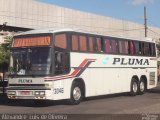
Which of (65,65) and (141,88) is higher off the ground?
(65,65)

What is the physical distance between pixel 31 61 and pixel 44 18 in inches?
1510

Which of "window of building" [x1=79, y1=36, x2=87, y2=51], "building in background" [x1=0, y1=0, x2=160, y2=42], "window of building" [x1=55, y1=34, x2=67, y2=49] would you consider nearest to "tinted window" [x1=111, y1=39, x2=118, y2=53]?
"window of building" [x1=79, y1=36, x2=87, y2=51]

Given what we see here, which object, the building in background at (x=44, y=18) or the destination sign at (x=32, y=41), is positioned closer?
the destination sign at (x=32, y=41)

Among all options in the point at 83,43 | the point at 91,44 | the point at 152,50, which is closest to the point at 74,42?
the point at 83,43

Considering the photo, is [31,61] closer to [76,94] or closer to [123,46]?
[76,94]

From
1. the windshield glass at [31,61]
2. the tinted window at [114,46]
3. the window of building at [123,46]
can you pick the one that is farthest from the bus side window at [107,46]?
the windshield glass at [31,61]

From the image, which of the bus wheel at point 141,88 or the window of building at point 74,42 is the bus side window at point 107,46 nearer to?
the window of building at point 74,42

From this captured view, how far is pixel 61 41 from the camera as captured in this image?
20.6 m

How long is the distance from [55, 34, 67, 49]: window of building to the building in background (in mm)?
25583

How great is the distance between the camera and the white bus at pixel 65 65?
19812 millimetres

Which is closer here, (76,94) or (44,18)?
(76,94)

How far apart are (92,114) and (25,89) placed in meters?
4.34

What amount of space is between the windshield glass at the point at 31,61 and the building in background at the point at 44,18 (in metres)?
25.4

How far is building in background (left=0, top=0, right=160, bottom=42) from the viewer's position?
52.0 meters
